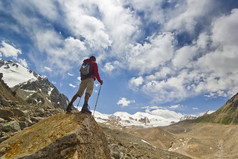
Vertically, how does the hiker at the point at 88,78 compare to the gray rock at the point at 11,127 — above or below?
above

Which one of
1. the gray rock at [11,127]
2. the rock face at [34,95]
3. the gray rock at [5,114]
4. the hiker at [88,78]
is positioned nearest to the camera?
the hiker at [88,78]

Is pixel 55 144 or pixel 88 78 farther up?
pixel 88 78

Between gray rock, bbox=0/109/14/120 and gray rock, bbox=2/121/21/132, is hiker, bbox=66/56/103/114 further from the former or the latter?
gray rock, bbox=0/109/14/120

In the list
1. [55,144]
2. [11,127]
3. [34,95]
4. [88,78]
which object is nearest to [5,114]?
[11,127]

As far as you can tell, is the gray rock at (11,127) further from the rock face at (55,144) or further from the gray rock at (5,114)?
the rock face at (55,144)

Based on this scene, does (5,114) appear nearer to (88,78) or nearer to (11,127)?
(11,127)

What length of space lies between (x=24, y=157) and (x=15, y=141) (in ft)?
4.02

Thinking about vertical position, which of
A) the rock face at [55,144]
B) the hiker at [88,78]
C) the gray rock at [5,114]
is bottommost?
the rock face at [55,144]

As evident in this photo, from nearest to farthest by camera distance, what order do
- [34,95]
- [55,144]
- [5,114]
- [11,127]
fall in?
[55,144] → [11,127] → [5,114] → [34,95]

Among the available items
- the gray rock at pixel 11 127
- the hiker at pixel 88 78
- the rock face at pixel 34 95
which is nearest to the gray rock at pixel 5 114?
the gray rock at pixel 11 127

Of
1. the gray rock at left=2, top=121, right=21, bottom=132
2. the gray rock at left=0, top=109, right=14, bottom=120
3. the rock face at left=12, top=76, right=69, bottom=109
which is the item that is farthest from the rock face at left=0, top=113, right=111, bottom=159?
the rock face at left=12, top=76, right=69, bottom=109

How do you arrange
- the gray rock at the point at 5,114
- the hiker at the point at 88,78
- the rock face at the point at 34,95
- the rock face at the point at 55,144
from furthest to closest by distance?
1. the rock face at the point at 34,95
2. the gray rock at the point at 5,114
3. the hiker at the point at 88,78
4. the rock face at the point at 55,144

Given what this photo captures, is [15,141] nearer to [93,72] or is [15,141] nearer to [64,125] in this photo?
[64,125]

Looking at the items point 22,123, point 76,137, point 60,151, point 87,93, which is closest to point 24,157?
point 60,151
